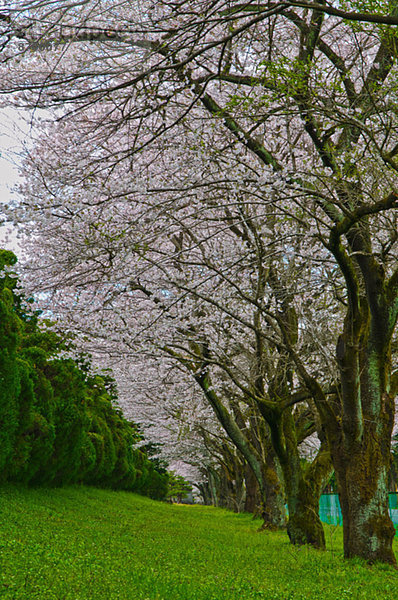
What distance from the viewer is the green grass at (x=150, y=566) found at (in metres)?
5.35

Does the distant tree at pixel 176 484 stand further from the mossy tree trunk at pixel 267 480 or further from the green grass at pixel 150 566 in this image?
the green grass at pixel 150 566

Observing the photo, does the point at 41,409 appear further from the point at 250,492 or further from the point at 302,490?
the point at 250,492

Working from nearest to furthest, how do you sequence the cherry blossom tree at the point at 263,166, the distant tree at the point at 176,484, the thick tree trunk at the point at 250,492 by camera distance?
the cherry blossom tree at the point at 263,166 < the thick tree trunk at the point at 250,492 < the distant tree at the point at 176,484

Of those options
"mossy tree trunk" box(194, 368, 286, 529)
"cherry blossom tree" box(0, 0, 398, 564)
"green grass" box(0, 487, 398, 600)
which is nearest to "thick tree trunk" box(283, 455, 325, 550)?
"green grass" box(0, 487, 398, 600)

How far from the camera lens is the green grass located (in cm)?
535

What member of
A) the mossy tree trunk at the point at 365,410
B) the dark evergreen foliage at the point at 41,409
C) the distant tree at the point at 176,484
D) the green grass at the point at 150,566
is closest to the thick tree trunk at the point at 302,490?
the green grass at the point at 150,566

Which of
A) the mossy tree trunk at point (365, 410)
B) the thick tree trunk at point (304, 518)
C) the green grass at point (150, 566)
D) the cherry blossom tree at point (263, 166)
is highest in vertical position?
the cherry blossom tree at point (263, 166)

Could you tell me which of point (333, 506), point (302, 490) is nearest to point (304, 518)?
point (302, 490)

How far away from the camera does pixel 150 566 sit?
23.9ft

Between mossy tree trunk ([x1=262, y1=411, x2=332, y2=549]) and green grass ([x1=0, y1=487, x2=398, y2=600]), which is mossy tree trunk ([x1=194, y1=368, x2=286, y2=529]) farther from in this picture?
mossy tree trunk ([x1=262, y1=411, x2=332, y2=549])

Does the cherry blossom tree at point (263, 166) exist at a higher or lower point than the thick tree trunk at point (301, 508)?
higher

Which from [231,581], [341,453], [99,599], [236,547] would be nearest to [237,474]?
[236,547]

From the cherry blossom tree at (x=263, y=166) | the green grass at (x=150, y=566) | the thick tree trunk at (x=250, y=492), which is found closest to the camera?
the green grass at (x=150, y=566)

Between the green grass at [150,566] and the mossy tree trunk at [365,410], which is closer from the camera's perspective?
the green grass at [150,566]
